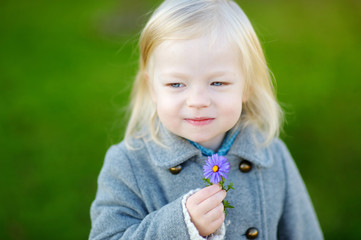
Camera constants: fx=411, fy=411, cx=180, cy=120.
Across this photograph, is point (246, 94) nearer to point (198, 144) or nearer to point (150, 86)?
point (198, 144)

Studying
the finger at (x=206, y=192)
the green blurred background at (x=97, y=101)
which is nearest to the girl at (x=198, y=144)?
the finger at (x=206, y=192)

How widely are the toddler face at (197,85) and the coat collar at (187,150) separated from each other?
0.32 ft

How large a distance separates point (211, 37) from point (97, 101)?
11.2ft

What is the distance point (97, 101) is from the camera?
16.2 feet

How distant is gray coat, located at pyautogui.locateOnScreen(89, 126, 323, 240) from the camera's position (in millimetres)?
1866

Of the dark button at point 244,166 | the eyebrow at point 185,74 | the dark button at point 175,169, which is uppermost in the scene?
the eyebrow at point 185,74

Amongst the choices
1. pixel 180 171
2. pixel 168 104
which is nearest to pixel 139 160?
pixel 180 171

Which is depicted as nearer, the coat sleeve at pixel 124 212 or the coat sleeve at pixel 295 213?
the coat sleeve at pixel 124 212

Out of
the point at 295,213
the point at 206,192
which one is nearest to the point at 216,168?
the point at 206,192

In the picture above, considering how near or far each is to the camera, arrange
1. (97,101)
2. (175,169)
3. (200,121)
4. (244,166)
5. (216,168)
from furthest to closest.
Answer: (97,101)
(244,166)
(175,169)
(200,121)
(216,168)

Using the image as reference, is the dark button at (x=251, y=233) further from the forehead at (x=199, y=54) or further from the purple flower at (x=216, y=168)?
the forehead at (x=199, y=54)

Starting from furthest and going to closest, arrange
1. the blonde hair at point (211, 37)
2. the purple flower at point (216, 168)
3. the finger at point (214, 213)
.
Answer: the blonde hair at point (211, 37), the finger at point (214, 213), the purple flower at point (216, 168)

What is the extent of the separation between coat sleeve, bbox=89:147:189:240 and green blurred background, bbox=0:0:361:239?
3.25 feet

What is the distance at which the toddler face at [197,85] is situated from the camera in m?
1.68
